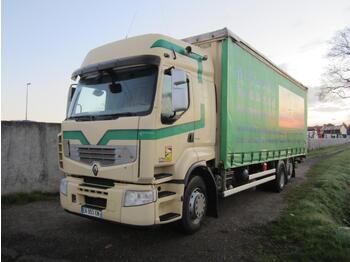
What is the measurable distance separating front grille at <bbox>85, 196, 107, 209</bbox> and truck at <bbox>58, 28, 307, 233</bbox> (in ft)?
0.05

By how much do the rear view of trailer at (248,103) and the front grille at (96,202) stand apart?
252 cm

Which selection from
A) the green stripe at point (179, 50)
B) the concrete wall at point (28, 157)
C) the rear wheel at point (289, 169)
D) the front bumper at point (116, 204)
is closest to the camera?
the front bumper at point (116, 204)

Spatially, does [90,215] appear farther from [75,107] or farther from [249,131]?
[249,131]

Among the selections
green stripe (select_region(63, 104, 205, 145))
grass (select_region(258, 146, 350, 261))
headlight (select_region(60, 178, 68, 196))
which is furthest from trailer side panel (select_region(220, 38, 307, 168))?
headlight (select_region(60, 178, 68, 196))

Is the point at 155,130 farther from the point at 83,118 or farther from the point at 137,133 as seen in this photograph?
the point at 83,118

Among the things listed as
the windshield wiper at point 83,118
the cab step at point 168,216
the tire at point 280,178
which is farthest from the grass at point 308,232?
the windshield wiper at point 83,118

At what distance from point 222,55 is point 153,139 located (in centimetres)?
270

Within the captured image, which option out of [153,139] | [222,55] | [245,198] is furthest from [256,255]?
[245,198]

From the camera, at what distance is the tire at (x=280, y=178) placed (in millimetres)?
10470

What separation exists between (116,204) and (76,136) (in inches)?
54.7

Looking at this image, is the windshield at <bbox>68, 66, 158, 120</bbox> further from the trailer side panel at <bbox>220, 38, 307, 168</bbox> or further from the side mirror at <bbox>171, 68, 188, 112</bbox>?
the trailer side panel at <bbox>220, 38, 307, 168</bbox>

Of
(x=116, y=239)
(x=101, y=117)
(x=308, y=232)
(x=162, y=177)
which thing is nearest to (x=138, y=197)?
(x=162, y=177)

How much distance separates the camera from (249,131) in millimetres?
7777

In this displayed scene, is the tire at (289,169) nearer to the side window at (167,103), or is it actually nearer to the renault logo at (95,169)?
the side window at (167,103)
